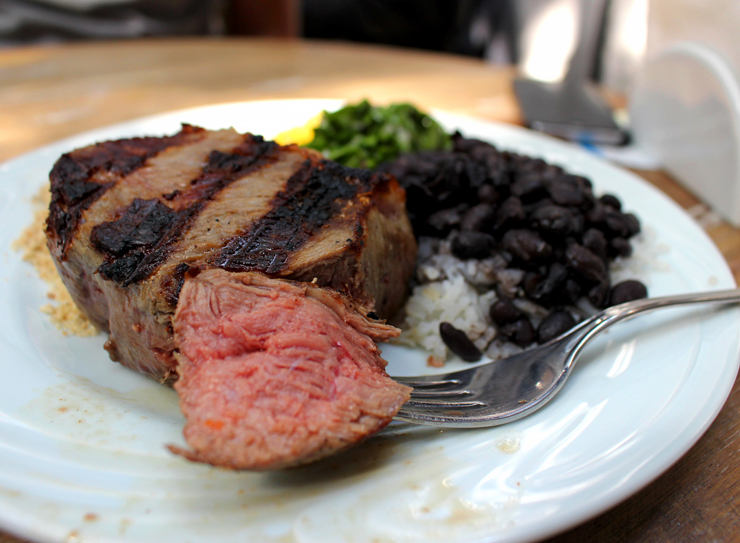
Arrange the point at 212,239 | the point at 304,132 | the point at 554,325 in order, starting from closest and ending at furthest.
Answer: the point at 212,239
the point at 554,325
the point at 304,132

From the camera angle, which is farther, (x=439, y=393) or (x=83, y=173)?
(x=83, y=173)

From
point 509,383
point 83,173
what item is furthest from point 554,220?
point 83,173

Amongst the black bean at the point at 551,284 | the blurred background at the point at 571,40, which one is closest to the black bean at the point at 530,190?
the black bean at the point at 551,284

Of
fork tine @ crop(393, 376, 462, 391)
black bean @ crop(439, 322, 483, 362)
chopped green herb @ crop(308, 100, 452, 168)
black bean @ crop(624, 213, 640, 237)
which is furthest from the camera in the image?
chopped green herb @ crop(308, 100, 452, 168)

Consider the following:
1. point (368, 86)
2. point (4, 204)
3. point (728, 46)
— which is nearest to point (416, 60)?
point (368, 86)

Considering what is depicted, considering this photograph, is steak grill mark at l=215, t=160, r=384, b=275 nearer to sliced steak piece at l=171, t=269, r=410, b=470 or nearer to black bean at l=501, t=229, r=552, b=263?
sliced steak piece at l=171, t=269, r=410, b=470

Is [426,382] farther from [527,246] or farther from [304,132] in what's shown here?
[304,132]

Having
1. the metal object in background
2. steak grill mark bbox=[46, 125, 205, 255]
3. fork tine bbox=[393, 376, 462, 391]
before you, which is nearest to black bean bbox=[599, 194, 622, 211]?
fork tine bbox=[393, 376, 462, 391]
